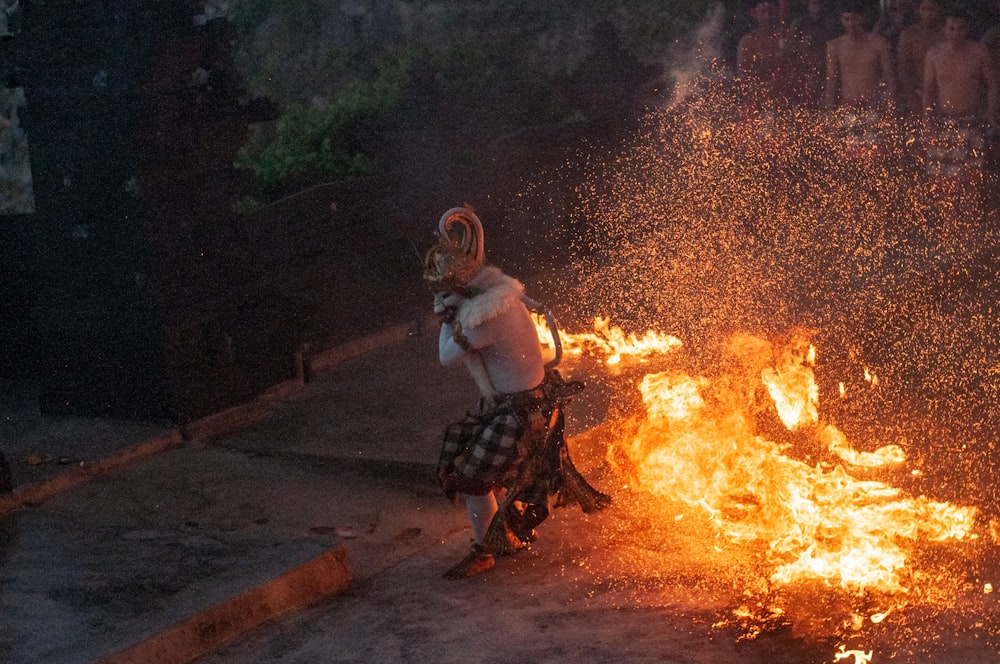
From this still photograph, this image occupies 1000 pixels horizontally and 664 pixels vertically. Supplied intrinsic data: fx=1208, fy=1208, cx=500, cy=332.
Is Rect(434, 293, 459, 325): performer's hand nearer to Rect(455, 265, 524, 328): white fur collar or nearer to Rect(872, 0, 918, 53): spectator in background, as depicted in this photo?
Rect(455, 265, 524, 328): white fur collar

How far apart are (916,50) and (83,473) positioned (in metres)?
12.1

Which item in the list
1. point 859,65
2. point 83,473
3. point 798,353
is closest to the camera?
point 83,473

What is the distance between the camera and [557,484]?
6125 millimetres

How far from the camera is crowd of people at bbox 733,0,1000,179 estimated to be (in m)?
15.2

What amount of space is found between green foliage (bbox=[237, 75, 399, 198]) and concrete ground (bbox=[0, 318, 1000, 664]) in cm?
490

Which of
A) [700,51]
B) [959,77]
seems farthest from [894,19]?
[700,51]

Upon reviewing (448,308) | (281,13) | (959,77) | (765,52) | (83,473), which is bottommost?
(83,473)

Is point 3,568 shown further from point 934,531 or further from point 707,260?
point 707,260

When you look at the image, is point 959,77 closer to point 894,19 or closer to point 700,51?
point 894,19

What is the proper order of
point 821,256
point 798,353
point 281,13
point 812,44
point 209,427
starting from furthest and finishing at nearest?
point 281,13 < point 812,44 < point 821,256 < point 798,353 < point 209,427

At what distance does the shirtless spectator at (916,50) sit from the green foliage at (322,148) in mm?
6521

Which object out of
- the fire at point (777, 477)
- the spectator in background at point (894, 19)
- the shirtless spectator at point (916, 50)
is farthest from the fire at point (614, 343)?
the spectator in background at point (894, 19)

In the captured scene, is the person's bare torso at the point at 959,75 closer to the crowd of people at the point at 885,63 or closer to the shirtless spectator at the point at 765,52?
the crowd of people at the point at 885,63

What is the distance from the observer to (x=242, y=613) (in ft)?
17.9
